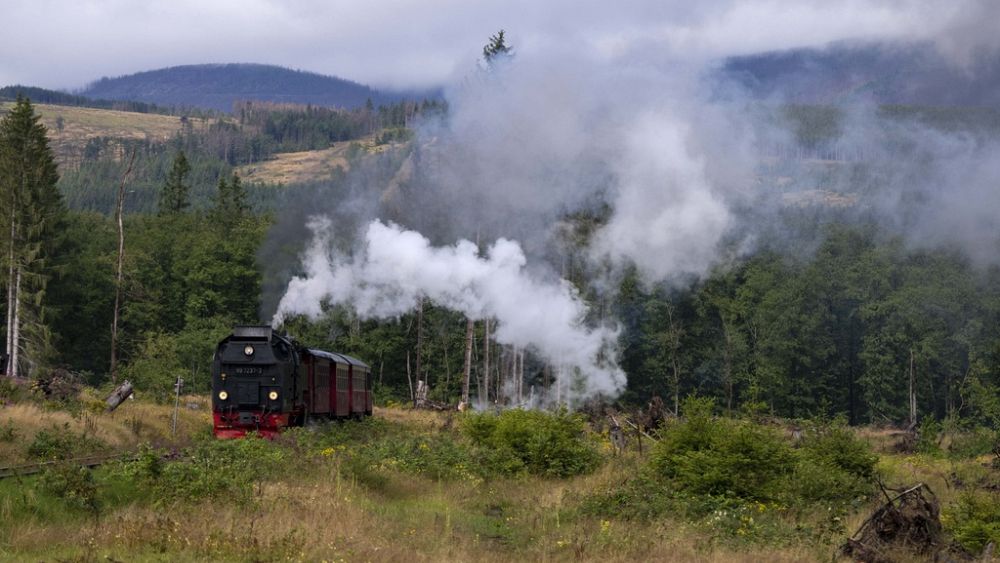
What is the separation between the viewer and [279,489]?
17891 millimetres

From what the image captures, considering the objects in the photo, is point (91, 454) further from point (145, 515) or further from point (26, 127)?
point (26, 127)

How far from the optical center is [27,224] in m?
60.6

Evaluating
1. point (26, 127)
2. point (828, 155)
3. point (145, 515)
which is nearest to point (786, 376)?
point (828, 155)

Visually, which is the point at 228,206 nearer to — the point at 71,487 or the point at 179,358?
the point at 179,358

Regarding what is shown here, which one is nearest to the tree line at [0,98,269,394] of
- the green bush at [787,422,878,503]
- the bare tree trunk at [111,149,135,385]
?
the bare tree trunk at [111,149,135,385]

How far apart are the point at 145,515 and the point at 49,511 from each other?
69.6 inches

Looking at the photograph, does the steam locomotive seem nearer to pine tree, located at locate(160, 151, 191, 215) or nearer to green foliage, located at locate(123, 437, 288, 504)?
green foliage, located at locate(123, 437, 288, 504)

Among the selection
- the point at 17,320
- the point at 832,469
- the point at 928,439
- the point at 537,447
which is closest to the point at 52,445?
the point at 537,447

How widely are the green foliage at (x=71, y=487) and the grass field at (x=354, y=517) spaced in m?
0.04

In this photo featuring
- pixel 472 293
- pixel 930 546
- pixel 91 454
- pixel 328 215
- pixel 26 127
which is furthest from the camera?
pixel 26 127

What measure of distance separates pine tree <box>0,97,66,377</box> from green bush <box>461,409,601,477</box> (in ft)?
131

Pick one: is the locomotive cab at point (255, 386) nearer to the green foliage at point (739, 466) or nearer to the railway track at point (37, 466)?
the railway track at point (37, 466)

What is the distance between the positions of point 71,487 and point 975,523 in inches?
575

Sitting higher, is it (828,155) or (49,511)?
(828,155)
